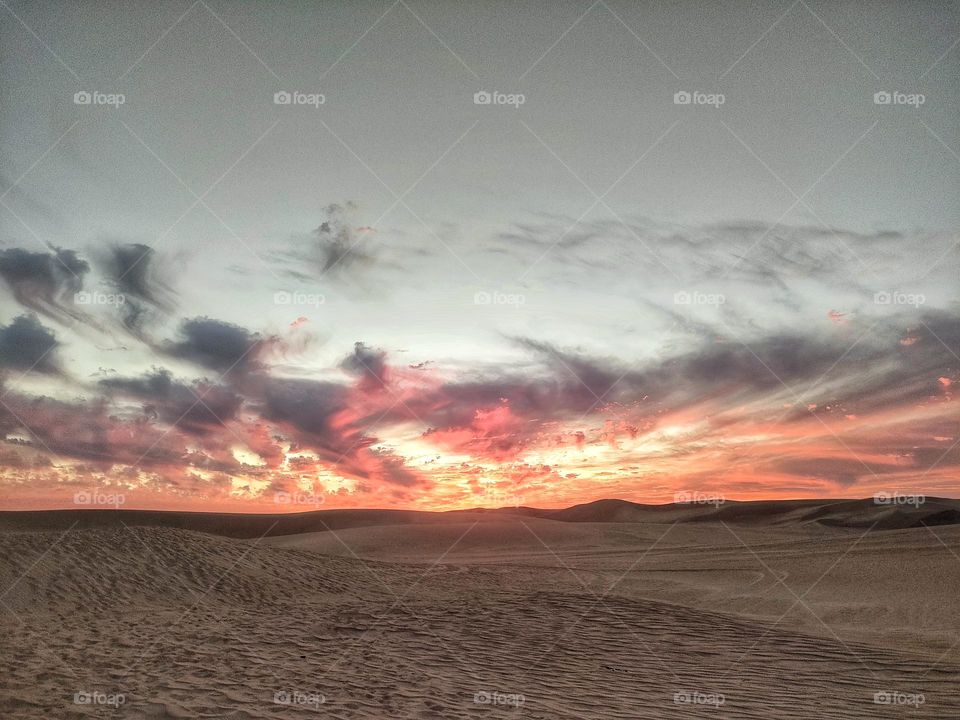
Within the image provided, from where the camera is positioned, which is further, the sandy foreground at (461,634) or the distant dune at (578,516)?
the distant dune at (578,516)

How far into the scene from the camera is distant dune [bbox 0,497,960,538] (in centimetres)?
3097

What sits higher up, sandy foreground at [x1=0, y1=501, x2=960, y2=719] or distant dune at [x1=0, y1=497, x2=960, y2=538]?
distant dune at [x1=0, y1=497, x2=960, y2=538]

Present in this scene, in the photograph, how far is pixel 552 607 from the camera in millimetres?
9242

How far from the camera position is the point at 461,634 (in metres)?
7.62

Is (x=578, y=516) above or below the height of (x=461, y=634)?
above

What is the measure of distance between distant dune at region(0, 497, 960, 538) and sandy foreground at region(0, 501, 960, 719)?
15.7 meters

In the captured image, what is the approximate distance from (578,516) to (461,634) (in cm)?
4099

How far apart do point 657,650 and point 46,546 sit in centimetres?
944

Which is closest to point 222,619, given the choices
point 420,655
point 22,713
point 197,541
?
point 420,655

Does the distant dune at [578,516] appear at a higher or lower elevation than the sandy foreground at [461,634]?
higher

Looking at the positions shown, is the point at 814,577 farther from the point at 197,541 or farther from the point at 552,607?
the point at 197,541

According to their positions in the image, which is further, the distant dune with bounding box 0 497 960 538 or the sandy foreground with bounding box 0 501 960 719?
the distant dune with bounding box 0 497 960 538

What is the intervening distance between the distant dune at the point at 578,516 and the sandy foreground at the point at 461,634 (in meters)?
15.7

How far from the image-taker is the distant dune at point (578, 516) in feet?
102
